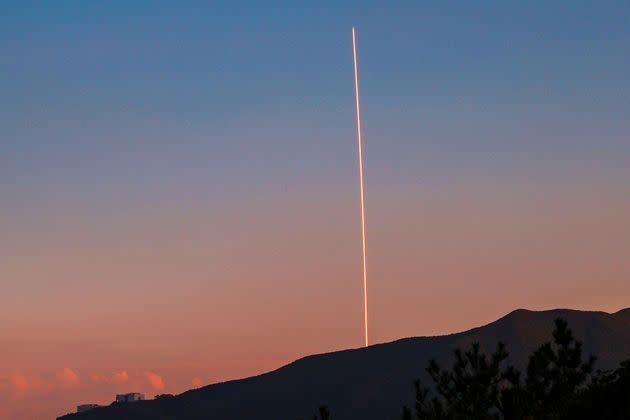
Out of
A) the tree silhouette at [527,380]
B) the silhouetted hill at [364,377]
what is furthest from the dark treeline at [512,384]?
the silhouetted hill at [364,377]

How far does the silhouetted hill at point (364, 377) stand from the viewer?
155875 mm

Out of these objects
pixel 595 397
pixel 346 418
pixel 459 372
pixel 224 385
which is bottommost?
pixel 595 397

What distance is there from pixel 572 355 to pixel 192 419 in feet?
442

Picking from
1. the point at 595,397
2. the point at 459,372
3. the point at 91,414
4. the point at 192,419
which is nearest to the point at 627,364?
the point at 595,397

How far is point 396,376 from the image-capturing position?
6693 inches

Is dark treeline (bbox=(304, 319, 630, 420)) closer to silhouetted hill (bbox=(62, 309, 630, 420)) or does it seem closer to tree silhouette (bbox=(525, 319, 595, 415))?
tree silhouette (bbox=(525, 319, 595, 415))

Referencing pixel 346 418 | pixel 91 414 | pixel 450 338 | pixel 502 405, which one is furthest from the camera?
pixel 91 414

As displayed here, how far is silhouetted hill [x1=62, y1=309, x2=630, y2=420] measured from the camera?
511ft

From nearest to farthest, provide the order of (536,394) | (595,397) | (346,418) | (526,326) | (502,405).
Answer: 1. (595,397)
2. (502,405)
3. (536,394)
4. (346,418)
5. (526,326)

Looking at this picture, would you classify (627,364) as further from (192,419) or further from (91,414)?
(91,414)

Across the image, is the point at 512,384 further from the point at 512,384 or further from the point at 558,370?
the point at 558,370

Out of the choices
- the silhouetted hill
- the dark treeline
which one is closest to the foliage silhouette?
the dark treeline

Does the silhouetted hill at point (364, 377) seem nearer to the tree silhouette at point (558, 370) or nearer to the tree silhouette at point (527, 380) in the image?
the tree silhouette at point (527, 380)

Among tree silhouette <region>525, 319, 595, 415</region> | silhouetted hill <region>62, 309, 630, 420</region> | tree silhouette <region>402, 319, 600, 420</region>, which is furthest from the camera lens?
silhouetted hill <region>62, 309, 630, 420</region>
